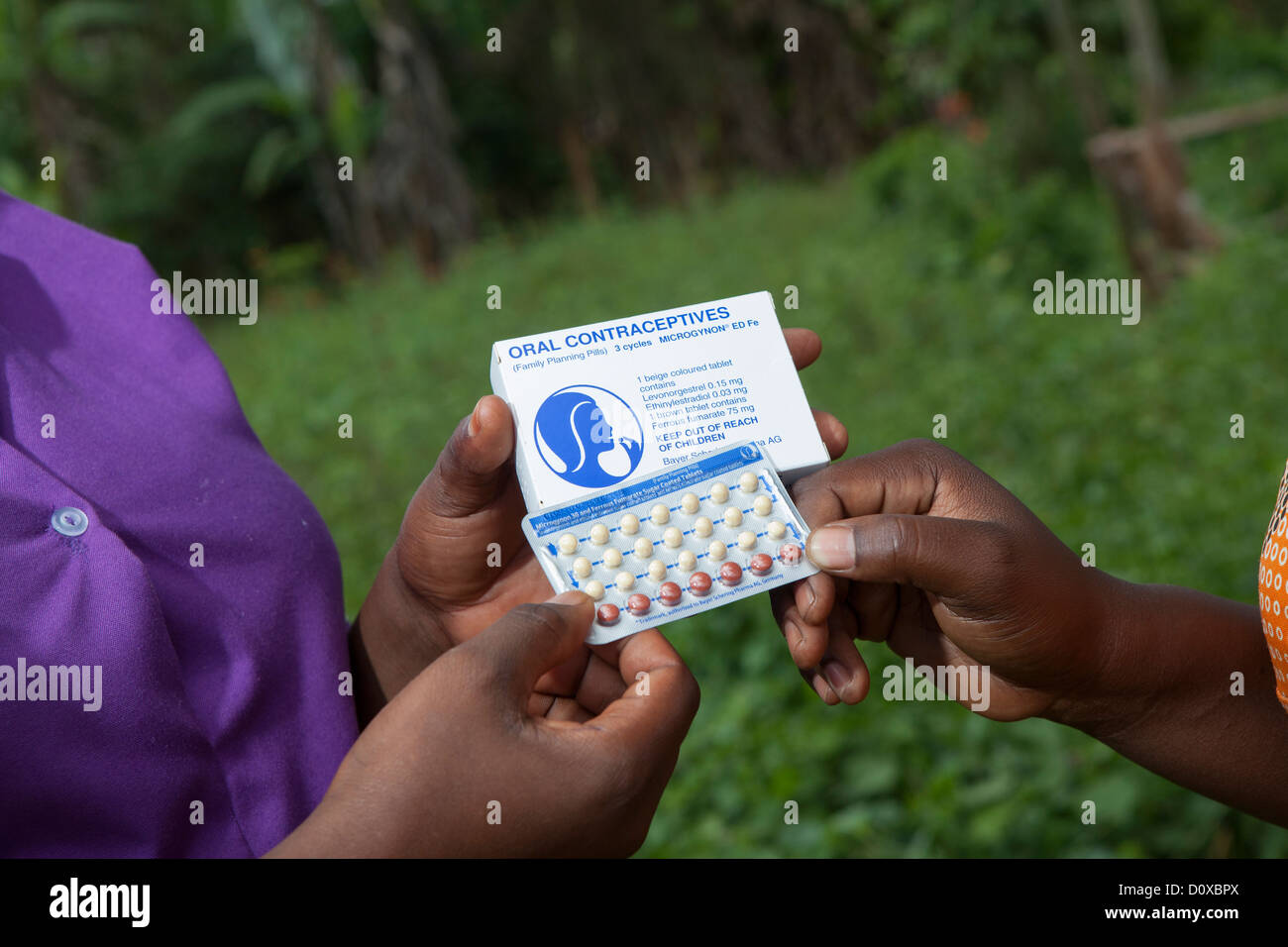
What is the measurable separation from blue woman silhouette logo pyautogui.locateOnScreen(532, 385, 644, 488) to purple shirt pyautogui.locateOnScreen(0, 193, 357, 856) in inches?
13.4

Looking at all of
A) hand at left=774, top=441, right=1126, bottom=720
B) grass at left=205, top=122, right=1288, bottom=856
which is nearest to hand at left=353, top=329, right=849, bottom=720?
hand at left=774, top=441, right=1126, bottom=720

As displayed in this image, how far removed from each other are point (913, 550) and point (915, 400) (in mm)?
3836

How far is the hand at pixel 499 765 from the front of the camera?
38.3 inches

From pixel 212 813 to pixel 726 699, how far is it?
6.41 feet

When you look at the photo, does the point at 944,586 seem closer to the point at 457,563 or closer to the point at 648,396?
the point at 648,396

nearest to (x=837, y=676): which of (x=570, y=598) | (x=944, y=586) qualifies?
(x=944, y=586)

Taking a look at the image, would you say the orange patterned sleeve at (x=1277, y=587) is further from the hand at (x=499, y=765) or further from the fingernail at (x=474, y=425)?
the fingernail at (x=474, y=425)

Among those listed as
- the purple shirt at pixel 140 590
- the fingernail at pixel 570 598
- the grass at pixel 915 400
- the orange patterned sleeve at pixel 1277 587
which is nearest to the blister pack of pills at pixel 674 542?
the fingernail at pixel 570 598

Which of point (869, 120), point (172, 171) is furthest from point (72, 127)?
point (869, 120)

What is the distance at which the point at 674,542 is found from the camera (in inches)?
48.2

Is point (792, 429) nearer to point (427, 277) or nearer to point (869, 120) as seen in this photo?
point (427, 277)

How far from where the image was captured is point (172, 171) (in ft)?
44.0

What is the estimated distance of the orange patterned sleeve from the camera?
3.66 ft
